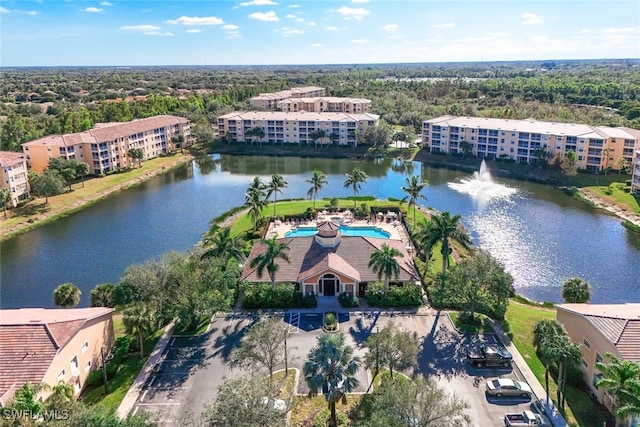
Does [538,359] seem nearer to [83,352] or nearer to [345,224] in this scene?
[345,224]

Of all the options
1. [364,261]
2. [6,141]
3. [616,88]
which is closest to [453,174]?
[364,261]

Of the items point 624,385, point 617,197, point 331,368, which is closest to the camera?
point 624,385

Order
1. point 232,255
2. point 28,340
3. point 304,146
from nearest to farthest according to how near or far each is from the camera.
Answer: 1. point 28,340
2. point 232,255
3. point 304,146

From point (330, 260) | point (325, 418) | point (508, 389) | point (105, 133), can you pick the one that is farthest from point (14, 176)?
point (508, 389)

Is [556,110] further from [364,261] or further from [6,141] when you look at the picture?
[6,141]

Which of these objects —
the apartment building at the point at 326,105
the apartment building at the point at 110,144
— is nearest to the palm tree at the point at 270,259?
the apartment building at the point at 110,144
